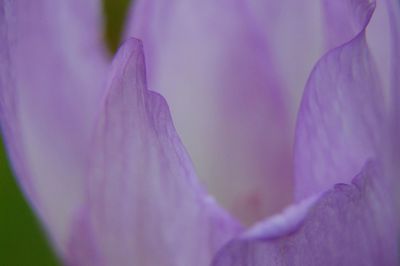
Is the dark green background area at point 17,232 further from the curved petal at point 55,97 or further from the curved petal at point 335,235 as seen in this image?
the curved petal at point 335,235

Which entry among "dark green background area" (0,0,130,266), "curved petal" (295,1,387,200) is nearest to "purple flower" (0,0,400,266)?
"curved petal" (295,1,387,200)

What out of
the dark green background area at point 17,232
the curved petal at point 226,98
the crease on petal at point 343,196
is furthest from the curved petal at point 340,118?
the dark green background area at point 17,232

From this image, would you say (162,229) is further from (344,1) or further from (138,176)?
(344,1)

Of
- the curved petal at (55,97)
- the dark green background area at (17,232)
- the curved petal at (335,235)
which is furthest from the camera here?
the dark green background area at (17,232)

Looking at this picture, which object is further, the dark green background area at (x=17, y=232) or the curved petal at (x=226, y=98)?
the dark green background area at (x=17, y=232)

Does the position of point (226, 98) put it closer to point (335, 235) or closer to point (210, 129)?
point (210, 129)

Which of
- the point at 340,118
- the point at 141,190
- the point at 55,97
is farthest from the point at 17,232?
the point at 340,118

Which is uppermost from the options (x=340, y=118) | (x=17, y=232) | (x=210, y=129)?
(x=340, y=118)
